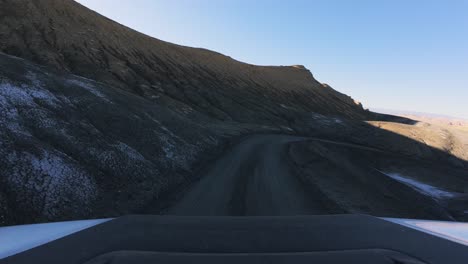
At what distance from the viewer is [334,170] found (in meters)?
20.2

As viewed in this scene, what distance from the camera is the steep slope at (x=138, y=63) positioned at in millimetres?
41812

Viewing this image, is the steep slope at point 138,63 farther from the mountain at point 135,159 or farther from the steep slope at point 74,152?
the steep slope at point 74,152

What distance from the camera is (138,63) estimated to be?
55.4 m

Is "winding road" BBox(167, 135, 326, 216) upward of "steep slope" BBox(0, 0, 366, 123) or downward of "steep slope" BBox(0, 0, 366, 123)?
downward

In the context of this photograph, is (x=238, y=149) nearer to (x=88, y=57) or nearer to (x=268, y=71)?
(x=88, y=57)

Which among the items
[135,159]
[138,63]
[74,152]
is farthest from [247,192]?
[138,63]

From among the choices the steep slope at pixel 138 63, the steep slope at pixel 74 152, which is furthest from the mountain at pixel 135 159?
the steep slope at pixel 138 63

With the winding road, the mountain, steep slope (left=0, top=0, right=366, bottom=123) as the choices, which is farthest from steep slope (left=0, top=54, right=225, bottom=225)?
steep slope (left=0, top=0, right=366, bottom=123)

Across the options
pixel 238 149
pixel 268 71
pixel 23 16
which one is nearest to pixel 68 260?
pixel 238 149

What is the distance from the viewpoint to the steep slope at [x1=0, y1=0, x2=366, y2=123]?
41.8m

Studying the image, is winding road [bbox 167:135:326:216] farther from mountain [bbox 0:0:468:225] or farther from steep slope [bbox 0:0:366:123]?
steep slope [bbox 0:0:366:123]

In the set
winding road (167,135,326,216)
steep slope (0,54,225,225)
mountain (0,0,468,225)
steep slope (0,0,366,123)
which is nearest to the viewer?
steep slope (0,54,225,225)

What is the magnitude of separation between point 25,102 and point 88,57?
34.8 metres

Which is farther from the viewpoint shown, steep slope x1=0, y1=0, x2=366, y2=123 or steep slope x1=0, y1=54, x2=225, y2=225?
steep slope x1=0, y1=0, x2=366, y2=123
